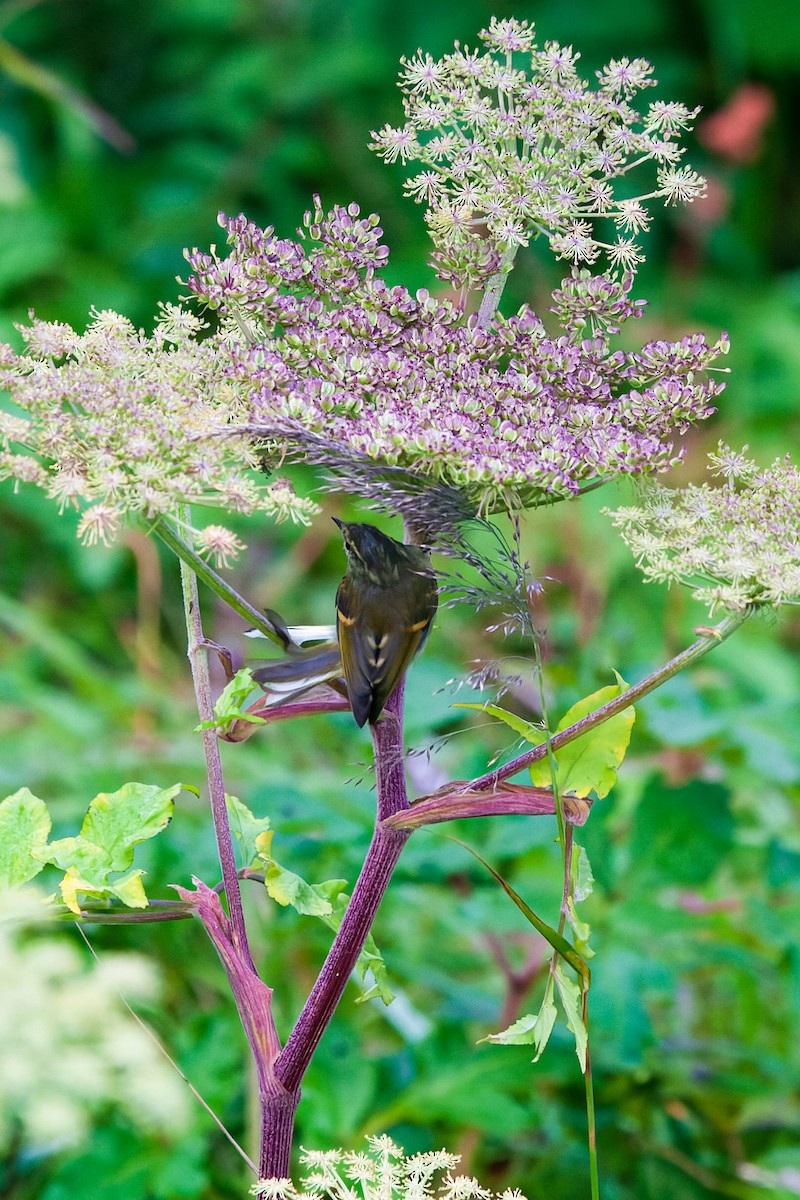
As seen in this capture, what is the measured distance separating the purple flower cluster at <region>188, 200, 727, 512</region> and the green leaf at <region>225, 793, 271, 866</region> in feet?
0.70

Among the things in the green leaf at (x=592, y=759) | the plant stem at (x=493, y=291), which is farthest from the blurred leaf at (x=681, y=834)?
the plant stem at (x=493, y=291)

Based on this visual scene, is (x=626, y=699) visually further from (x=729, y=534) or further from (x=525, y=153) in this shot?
(x=525, y=153)

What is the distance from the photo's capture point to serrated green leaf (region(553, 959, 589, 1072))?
51 centimetres

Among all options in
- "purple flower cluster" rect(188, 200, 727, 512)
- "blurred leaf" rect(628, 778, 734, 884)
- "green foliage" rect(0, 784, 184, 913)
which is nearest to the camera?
"purple flower cluster" rect(188, 200, 727, 512)

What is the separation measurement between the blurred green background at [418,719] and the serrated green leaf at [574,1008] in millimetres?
115

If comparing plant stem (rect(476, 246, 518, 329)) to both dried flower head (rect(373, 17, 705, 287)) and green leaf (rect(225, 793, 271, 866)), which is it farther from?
green leaf (rect(225, 793, 271, 866))

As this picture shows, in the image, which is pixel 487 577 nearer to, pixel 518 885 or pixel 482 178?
pixel 482 178

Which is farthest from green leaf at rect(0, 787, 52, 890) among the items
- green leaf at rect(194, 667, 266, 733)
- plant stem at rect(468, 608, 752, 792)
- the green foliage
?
plant stem at rect(468, 608, 752, 792)

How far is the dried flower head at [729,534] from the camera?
0.52 m

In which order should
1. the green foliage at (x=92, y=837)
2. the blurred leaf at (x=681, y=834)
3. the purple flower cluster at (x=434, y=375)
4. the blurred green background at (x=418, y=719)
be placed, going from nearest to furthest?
1. the purple flower cluster at (x=434, y=375)
2. the green foliage at (x=92, y=837)
3. the blurred green background at (x=418, y=719)
4. the blurred leaf at (x=681, y=834)

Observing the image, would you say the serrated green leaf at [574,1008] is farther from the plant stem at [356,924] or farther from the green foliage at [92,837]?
the green foliage at [92,837]

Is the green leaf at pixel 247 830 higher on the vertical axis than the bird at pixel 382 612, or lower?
lower

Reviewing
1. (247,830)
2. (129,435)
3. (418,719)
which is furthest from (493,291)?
A: (418,719)

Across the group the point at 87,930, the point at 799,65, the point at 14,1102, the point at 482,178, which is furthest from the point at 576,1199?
the point at 799,65
